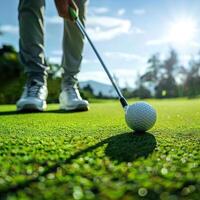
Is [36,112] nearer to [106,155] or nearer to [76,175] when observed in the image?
[106,155]

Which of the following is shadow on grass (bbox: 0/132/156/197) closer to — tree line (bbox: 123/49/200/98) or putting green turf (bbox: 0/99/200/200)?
putting green turf (bbox: 0/99/200/200)

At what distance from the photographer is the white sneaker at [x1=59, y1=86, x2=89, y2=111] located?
4700 millimetres

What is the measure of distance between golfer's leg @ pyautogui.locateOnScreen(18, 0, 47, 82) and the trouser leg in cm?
36

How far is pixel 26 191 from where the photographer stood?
1318 millimetres

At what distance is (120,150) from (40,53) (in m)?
2.73

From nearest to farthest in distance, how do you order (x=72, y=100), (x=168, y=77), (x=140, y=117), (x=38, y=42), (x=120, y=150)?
(x=120, y=150) → (x=140, y=117) → (x=38, y=42) → (x=72, y=100) → (x=168, y=77)

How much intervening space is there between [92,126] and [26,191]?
71.1 inches

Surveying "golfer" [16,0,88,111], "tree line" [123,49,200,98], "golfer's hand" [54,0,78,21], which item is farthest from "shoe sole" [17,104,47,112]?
"tree line" [123,49,200,98]

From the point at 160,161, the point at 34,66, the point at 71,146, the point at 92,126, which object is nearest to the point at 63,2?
the point at 34,66

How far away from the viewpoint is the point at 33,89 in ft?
14.6

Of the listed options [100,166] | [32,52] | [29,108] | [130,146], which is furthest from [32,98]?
[100,166]

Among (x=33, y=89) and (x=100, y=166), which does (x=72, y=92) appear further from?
(x=100, y=166)

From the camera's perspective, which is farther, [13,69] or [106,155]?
[13,69]

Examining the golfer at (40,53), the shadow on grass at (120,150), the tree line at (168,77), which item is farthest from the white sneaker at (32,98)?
the tree line at (168,77)
